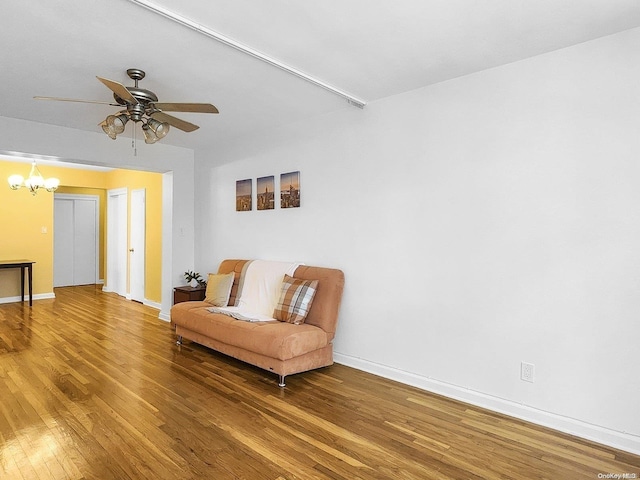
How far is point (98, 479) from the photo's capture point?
6.68 feet

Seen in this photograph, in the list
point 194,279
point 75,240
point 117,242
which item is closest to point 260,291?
point 194,279

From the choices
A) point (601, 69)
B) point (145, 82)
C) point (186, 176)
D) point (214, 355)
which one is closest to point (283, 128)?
point (145, 82)

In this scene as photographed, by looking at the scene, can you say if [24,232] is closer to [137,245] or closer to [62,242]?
[62,242]

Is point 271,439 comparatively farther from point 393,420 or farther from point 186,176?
point 186,176

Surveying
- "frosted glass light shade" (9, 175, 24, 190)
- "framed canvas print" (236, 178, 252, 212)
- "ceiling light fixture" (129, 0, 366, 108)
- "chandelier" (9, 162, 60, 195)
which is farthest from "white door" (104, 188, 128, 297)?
"ceiling light fixture" (129, 0, 366, 108)

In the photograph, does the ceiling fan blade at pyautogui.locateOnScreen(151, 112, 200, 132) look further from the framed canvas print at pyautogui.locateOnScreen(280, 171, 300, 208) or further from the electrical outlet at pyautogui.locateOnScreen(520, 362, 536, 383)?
the electrical outlet at pyautogui.locateOnScreen(520, 362, 536, 383)

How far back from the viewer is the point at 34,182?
697 cm

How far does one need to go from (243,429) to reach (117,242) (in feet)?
22.3

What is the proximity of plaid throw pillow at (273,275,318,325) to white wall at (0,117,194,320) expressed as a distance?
8.52ft

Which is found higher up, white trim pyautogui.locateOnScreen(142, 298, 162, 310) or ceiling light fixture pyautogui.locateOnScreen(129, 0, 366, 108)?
ceiling light fixture pyautogui.locateOnScreen(129, 0, 366, 108)

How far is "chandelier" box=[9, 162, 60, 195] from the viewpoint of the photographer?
6.76 meters

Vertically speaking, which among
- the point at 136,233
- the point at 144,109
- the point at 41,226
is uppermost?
the point at 144,109

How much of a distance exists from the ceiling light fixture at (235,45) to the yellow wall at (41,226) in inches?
165

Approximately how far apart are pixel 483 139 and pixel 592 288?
129cm
